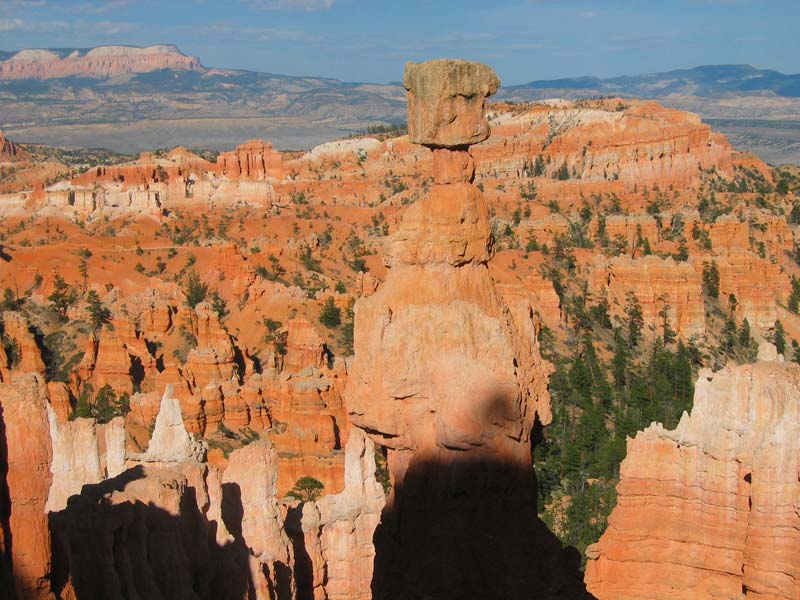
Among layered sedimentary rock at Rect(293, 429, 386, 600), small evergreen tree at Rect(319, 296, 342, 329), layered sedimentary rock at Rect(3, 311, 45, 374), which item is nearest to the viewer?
layered sedimentary rock at Rect(293, 429, 386, 600)

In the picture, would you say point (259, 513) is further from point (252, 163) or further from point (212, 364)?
point (252, 163)

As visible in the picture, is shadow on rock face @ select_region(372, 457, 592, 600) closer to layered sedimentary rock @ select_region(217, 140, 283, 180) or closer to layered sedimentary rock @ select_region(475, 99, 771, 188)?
layered sedimentary rock @ select_region(475, 99, 771, 188)

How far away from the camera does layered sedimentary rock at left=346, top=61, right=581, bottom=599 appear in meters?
8.41

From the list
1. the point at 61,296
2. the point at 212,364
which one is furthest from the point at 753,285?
the point at 61,296

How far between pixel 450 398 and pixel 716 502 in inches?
290

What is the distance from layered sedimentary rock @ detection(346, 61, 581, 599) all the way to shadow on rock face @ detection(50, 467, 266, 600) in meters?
2.81

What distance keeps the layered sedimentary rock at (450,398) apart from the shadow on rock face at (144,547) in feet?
9.21

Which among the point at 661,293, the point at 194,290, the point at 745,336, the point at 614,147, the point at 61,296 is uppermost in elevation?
the point at 614,147

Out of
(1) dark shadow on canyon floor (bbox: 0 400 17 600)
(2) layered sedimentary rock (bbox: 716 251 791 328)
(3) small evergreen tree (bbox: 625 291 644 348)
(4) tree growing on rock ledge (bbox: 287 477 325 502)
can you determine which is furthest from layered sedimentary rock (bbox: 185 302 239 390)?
(2) layered sedimentary rock (bbox: 716 251 791 328)

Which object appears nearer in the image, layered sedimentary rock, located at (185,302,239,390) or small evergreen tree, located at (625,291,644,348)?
layered sedimentary rock, located at (185,302,239,390)

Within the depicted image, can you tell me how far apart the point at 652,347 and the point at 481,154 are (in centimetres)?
4454

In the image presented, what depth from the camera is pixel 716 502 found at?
1448cm

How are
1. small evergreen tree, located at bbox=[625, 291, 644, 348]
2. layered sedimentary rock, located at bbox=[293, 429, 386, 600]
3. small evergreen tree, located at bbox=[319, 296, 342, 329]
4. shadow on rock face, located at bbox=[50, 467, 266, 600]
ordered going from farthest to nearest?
small evergreen tree, located at bbox=[625, 291, 644, 348] → small evergreen tree, located at bbox=[319, 296, 342, 329] → layered sedimentary rock, located at bbox=[293, 429, 386, 600] → shadow on rock face, located at bbox=[50, 467, 266, 600]

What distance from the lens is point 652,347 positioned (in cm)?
5006
